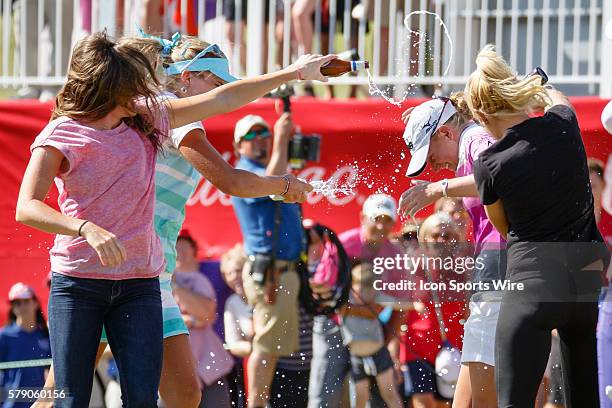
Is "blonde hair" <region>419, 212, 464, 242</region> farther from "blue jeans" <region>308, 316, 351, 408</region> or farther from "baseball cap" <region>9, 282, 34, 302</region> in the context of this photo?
"baseball cap" <region>9, 282, 34, 302</region>

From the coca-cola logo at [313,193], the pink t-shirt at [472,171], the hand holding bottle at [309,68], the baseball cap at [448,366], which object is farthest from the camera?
the coca-cola logo at [313,193]

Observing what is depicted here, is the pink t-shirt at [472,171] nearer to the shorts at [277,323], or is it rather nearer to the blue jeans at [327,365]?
the blue jeans at [327,365]

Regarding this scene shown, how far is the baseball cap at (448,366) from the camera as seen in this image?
19.9ft

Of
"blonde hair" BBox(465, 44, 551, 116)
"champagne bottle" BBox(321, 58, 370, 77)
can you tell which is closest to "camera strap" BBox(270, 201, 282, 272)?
"champagne bottle" BBox(321, 58, 370, 77)

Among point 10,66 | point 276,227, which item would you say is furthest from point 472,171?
point 10,66

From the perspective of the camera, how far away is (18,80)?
353 inches

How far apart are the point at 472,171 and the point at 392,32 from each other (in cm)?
404

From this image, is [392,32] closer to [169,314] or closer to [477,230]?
[477,230]

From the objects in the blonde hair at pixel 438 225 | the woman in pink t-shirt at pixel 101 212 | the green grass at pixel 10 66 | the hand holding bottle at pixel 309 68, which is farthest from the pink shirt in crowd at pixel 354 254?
the green grass at pixel 10 66

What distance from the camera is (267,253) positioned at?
7195mm

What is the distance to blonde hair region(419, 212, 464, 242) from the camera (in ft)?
18.6

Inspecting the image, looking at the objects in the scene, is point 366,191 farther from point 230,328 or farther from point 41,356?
point 41,356

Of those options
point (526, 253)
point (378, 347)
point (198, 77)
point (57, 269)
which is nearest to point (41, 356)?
point (378, 347)

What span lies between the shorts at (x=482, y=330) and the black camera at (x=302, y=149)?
9.31 ft
